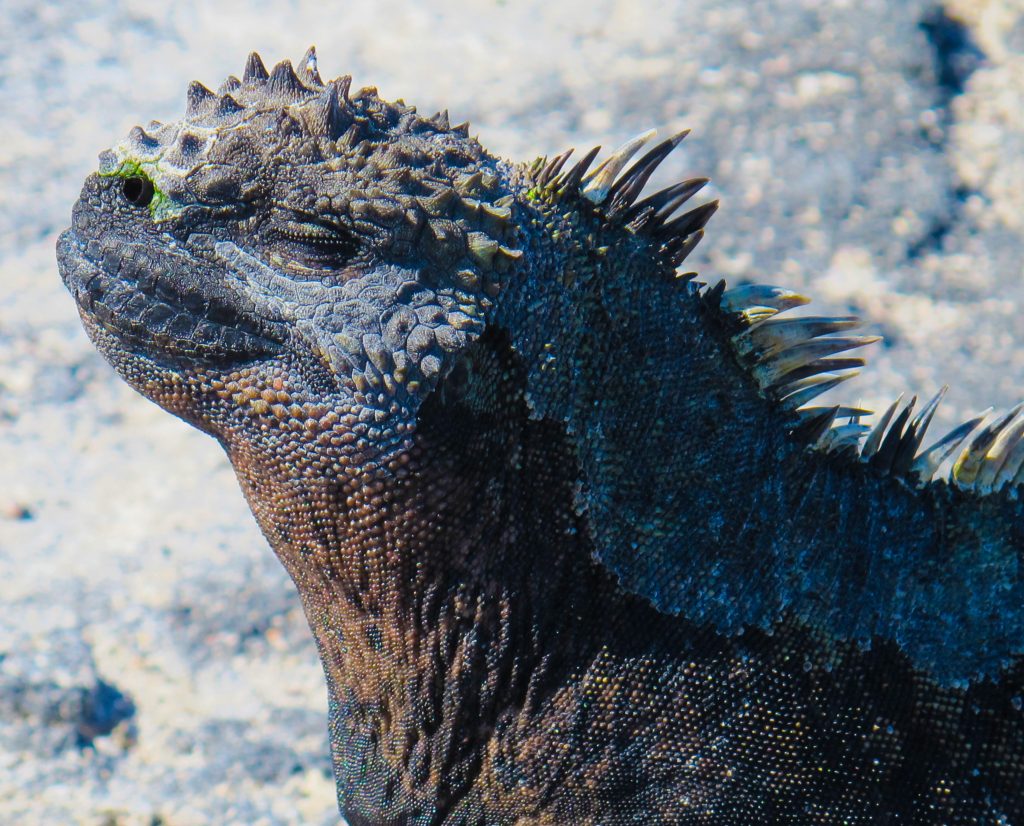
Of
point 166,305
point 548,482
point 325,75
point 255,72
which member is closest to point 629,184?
point 548,482

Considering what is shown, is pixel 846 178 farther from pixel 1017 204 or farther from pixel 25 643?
pixel 25 643

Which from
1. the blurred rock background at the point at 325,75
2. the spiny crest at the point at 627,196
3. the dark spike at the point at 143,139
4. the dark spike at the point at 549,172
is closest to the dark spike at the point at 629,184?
the spiny crest at the point at 627,196

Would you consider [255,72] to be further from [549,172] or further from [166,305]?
[549,172]

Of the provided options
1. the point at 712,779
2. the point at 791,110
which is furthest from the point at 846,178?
the point at 712,779

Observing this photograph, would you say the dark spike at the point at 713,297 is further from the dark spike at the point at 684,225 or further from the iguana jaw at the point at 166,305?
the iguana jaw at the point at 166,305

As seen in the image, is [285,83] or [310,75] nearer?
[285,83]

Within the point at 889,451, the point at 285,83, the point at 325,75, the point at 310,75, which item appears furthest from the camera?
the point at 325,75
